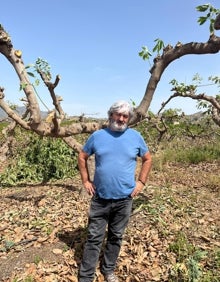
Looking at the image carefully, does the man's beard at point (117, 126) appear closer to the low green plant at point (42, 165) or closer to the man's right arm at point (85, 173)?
the man's right arm at point (85, 173)

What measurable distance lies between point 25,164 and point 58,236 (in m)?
4.66

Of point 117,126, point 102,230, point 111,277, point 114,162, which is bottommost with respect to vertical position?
point 111,277

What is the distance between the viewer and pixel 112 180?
3.70 meters

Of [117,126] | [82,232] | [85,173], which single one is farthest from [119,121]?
[82,232]

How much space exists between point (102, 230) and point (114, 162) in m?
0.88

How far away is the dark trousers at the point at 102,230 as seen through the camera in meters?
3.83

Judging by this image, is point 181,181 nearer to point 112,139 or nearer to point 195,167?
point 195,167

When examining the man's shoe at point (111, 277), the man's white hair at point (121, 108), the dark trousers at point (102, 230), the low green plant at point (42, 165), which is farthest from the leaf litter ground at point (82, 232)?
the man's white hair at point (121, 108)

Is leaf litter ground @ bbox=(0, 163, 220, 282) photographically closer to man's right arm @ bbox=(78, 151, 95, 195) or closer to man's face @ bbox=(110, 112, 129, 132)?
man's right arm @ bbox=(78, 151, 95, 195)

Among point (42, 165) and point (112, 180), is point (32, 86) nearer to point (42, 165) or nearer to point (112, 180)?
point (112, 180)

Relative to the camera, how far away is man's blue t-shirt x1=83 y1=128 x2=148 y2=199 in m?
3.68

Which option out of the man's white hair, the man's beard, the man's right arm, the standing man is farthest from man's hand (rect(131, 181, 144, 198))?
the man's white hair

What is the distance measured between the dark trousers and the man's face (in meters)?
0.86

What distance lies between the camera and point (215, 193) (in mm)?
7480
